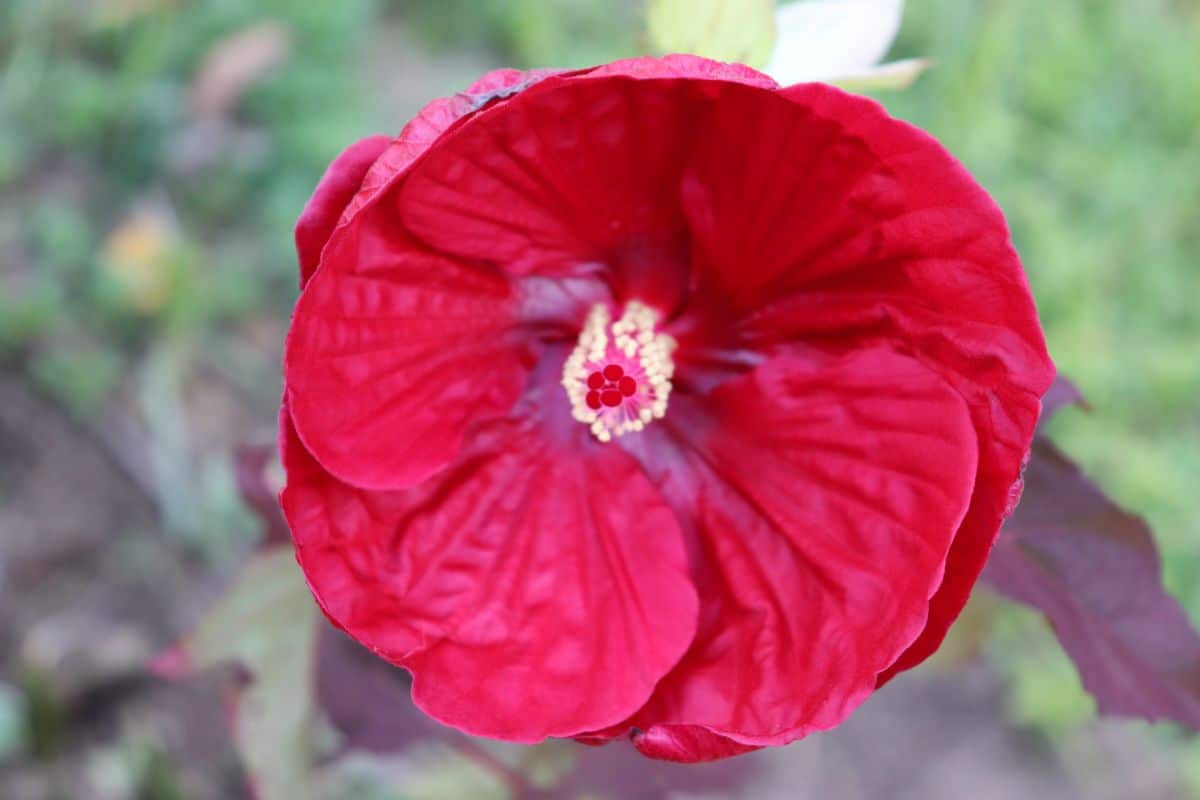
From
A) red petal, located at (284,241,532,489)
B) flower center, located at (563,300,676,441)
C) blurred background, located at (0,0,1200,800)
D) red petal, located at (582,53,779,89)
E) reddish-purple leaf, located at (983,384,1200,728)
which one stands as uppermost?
red petal, located at (582,53,779,89)

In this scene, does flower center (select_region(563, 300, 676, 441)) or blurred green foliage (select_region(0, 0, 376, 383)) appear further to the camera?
blurred green foliage (select_region(0, 0, 376, 383))

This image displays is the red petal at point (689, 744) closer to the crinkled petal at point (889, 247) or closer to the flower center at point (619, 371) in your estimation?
the crinkled petal at point (889, 247)

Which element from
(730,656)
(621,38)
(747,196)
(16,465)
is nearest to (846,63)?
(747,196)

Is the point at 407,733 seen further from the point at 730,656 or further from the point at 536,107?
the point at 536,107

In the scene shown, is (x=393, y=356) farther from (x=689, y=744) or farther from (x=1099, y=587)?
(x=1099, y=587)

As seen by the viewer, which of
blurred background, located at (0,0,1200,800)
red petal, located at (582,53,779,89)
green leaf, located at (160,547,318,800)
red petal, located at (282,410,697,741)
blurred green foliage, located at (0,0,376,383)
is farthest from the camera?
blurred green foliage, located at (0,0,376,383)

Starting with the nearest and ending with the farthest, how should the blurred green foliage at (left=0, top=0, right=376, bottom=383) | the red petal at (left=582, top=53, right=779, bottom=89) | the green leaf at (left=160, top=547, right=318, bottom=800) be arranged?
the red petal at (left=582, top=53, right=779, bottom=89) < the green leaf at (left=160, top=547, right=318, bottom=800) < the blurred green foliage at (left=0, top=0, right=376, bottom=383)

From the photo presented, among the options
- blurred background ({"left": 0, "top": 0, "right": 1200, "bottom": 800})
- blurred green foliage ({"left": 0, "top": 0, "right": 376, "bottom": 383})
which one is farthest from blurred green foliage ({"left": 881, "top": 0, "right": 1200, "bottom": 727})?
blurred green foliage ({"left": 0, "top": 0, "right": 376, "bottom": 383})

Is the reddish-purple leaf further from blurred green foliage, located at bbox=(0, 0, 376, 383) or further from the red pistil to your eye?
blurred green foliage, located at bbox=(0, 0, 376, 383)
